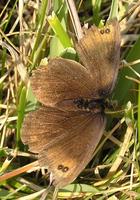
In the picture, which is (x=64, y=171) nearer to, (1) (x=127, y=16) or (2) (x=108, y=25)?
(2) (x=108, y=25)

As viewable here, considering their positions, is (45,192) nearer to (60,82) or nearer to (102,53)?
(60,82)

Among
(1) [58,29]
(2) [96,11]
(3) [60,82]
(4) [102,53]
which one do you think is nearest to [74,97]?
(3) [60,82]

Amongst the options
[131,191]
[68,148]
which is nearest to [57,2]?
[68,148]

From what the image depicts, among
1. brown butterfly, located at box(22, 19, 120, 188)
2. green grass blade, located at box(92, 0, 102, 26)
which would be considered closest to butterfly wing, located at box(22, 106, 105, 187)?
brown butterfly, located at box(22, 19, 120, 188)

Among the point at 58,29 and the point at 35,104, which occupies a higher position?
the point at 58,29

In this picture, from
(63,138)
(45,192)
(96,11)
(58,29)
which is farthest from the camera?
(96,11)

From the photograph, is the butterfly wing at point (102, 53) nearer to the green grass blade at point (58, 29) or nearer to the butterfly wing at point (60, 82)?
the butterfly wing at point (60, 82)

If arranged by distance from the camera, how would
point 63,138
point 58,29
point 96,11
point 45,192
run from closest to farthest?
point 63,138
point 45,192
point 58,29
point 96,11
